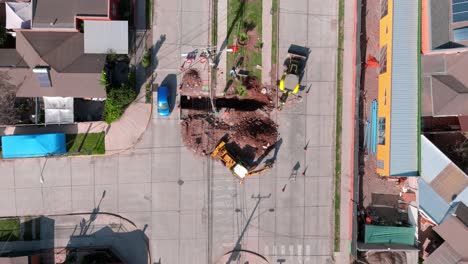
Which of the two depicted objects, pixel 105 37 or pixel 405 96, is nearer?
pixel 405 96

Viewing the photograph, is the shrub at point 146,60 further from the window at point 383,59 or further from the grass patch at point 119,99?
the window at point 383,59

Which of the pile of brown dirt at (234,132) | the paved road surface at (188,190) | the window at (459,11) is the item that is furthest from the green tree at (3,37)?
the window at (459,11)

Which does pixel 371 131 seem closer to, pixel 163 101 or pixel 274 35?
pixel 274 35

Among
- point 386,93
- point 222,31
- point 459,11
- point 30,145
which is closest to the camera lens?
point 459,11

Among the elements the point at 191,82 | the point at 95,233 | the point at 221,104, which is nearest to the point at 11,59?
the point at 191,82

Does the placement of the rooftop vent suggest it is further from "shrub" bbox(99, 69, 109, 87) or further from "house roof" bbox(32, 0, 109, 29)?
"shrub" bbox(99, 69, 109, 87)
